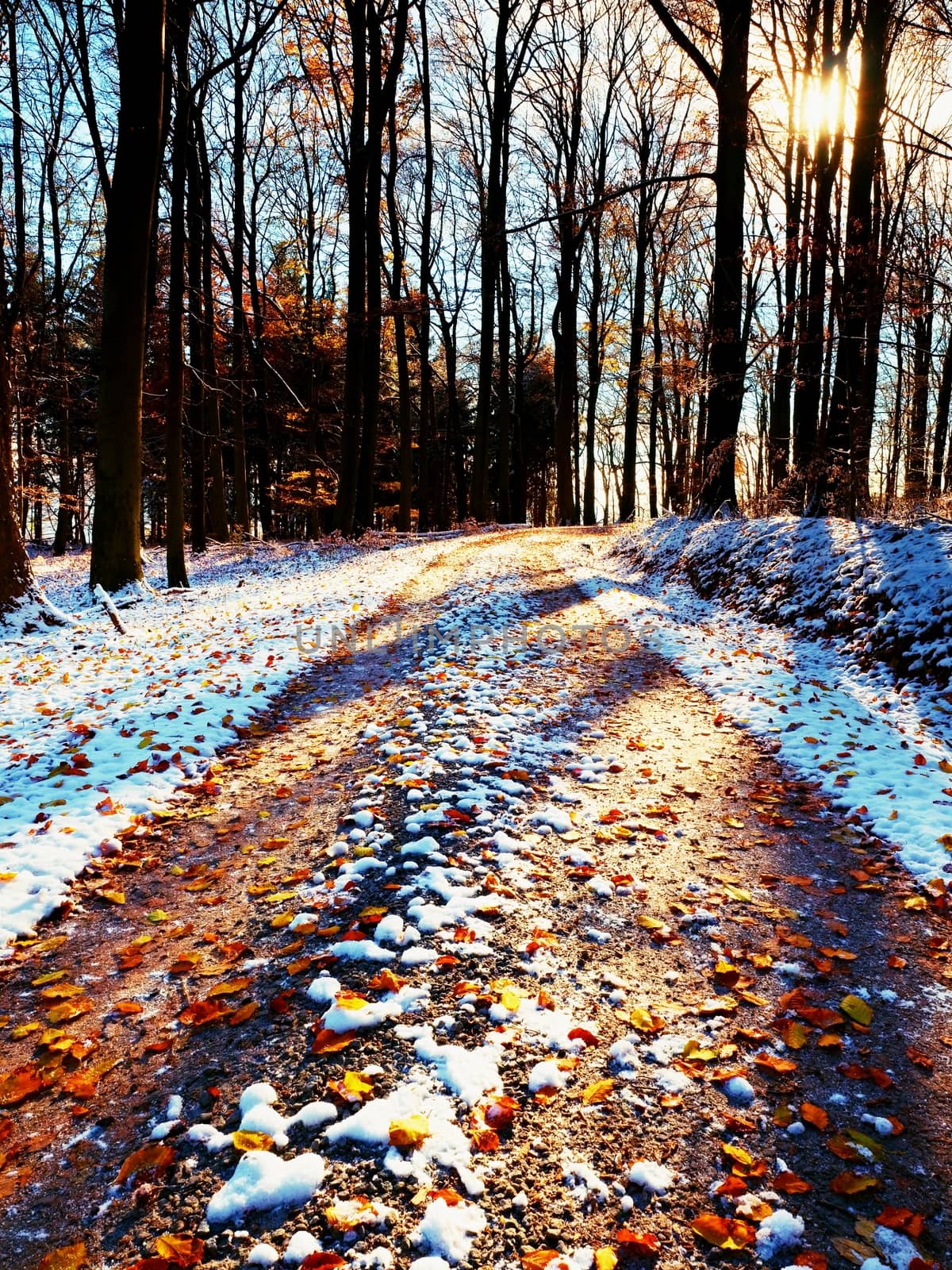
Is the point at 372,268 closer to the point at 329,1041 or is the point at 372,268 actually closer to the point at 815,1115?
the point at 329,1041

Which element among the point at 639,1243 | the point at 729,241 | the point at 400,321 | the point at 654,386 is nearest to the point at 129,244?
the point at 729,241

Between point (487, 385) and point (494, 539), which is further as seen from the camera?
point (487, 385)

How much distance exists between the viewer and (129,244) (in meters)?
9.33

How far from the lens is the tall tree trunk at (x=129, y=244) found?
930 centimetres

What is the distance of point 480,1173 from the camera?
205 cm

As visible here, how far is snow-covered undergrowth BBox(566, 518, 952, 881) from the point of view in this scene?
456 centimetres

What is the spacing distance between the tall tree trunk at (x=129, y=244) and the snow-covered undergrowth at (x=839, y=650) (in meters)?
7.77

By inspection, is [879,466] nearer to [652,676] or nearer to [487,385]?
[652,676]

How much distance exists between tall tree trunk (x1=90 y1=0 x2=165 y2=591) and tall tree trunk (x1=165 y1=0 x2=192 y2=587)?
9.67 ft

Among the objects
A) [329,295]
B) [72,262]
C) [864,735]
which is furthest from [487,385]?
[864,735]

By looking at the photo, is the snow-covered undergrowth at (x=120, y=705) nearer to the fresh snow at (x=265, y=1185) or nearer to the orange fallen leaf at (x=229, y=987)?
the orange fallen leaf at (x=229, y=987)

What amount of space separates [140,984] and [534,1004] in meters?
1.76
